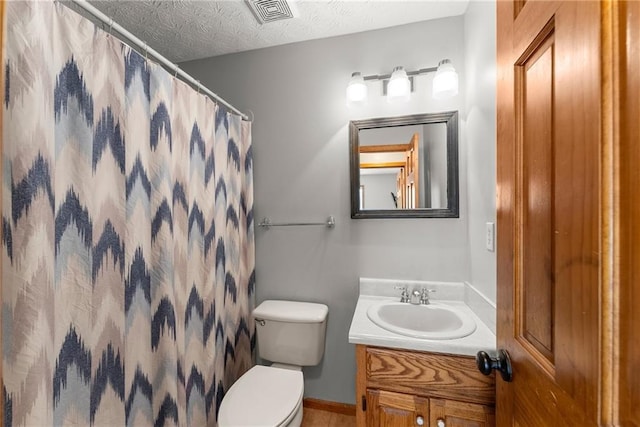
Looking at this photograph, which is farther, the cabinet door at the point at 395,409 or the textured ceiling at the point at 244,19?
the textured ceiling at the point at 244,19

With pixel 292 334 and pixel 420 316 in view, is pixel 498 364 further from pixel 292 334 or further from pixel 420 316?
pixel 292 334

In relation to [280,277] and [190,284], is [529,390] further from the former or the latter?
[280,277]

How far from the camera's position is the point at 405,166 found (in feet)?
5.20

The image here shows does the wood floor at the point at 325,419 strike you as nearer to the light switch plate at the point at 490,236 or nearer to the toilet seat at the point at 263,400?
the toilet seat at the point at 263,400

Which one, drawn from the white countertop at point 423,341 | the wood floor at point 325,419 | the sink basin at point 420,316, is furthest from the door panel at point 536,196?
the wood floor at point 325,419

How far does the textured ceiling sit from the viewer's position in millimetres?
1432

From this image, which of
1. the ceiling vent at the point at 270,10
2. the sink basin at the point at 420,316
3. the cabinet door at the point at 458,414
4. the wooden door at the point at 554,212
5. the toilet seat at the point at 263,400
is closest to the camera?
the wooden door at the point at 554,212

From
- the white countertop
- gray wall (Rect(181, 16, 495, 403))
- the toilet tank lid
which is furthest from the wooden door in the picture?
the toilet tank lid

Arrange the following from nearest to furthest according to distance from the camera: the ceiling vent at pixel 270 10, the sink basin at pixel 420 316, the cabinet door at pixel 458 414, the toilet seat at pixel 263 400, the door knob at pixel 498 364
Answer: the door knob at pixel 498 364 → the cabinet door at pixel 458 414 → the toilet seat at pixel 263 400 → the sink basin at pixel 420 316 → the ceiling vent at pixel 270 10

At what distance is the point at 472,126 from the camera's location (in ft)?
4.46

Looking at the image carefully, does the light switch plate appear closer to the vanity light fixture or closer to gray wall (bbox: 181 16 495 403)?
gray wall (bbox: 181 16 495 403)

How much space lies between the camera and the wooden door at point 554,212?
369 millimetres

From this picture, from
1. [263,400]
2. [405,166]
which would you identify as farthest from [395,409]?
[405,166]

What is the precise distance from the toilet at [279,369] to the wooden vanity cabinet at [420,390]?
1.15 ft
